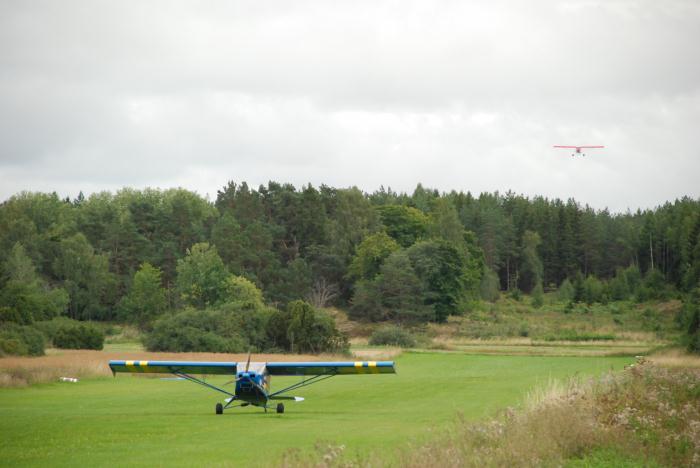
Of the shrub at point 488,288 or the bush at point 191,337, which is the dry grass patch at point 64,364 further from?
the shrub at point 488,288

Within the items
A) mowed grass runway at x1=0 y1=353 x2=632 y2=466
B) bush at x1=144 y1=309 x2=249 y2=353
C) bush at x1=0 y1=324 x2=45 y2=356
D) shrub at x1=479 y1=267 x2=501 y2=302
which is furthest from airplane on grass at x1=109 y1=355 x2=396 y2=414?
shrub at x1=479 y1=267 x2=501 y2=302

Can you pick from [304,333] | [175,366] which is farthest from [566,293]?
[175,366]

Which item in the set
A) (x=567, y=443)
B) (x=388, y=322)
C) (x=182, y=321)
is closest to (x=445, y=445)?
(x=567, y=443)

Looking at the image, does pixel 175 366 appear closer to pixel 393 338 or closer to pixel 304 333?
pixel 304 333

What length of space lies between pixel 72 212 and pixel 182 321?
201ft

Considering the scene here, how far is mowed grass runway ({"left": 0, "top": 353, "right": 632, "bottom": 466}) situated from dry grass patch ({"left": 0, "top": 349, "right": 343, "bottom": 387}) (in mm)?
900

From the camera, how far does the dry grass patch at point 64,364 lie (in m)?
36.3

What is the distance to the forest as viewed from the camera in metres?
75.9

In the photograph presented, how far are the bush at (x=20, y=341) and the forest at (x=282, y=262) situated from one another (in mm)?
10742

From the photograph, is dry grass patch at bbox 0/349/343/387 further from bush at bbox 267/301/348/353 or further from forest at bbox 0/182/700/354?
forest at bbox 0/182/700/354

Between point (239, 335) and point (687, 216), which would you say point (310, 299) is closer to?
point (239, 335)

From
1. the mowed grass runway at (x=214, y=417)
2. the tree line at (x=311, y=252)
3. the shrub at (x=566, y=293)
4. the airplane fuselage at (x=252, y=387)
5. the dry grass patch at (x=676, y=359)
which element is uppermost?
the tree line at (x=311, y=252)

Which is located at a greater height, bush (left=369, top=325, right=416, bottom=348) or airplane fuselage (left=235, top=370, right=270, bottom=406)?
airplane fuselage (left=235, top=370, right=270, bottom=406)

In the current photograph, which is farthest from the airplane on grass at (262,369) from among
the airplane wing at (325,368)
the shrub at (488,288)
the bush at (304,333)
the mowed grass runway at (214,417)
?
the shrub at (488,288)
